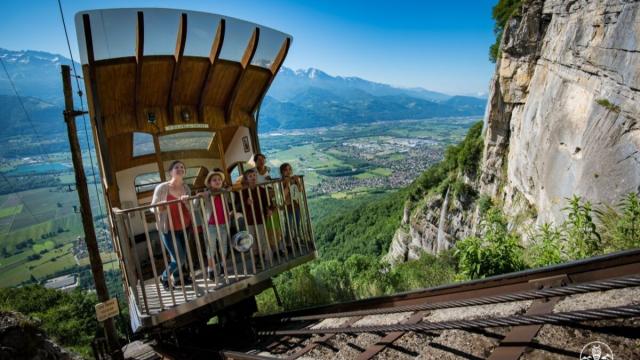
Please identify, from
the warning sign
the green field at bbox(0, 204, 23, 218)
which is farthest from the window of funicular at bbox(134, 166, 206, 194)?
the green field at bbox(0, 204, 23, 218)

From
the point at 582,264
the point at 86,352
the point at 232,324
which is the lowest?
the point at 86,352

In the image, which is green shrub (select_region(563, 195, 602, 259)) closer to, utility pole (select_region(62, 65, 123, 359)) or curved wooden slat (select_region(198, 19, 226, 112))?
curved wooden slat (select_region(198, 19, 226, 112))

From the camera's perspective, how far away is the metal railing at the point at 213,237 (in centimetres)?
414

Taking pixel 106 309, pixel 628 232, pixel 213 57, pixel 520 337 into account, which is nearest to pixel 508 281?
pixel 520 337

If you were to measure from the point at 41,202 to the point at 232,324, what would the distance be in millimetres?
85707

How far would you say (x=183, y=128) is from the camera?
6645 millimetres

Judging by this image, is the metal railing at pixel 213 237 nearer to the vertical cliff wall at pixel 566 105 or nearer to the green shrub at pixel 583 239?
the green shrub at pixel 583 239

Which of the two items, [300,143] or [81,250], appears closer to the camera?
[81,250]

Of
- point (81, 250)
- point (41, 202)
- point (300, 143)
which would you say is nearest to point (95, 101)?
point (81, 250)

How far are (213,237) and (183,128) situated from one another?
9.32ft

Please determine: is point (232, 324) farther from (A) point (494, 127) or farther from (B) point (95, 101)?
(A) point (494, 127)

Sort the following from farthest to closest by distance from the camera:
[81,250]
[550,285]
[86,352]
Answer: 1. [81,250]
2. [86,352]
3. [550,285]

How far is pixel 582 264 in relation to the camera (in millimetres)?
2781

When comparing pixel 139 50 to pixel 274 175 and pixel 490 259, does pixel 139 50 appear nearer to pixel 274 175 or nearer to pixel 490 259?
pixel 274 175
